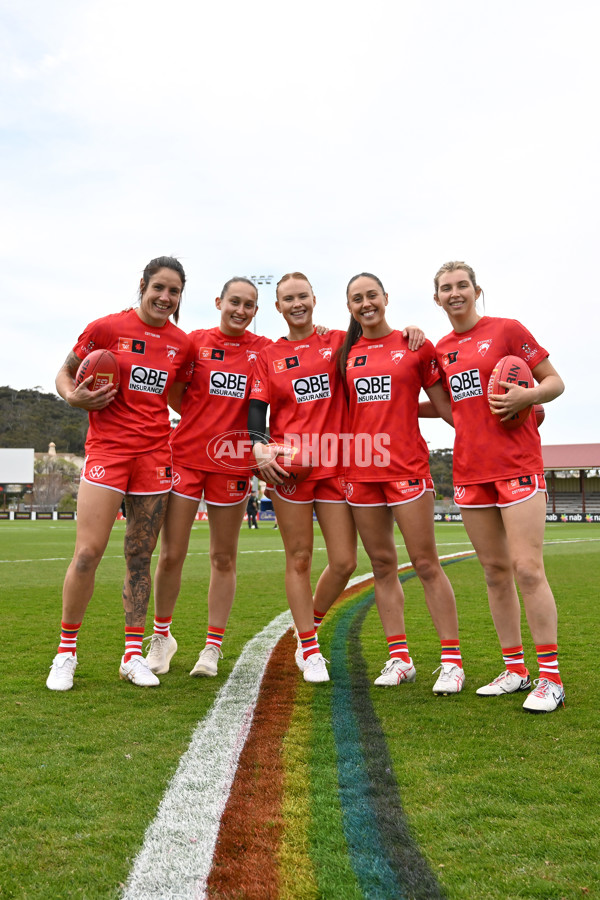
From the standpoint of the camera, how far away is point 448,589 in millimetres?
4141

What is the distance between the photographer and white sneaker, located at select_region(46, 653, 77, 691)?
3945 mm

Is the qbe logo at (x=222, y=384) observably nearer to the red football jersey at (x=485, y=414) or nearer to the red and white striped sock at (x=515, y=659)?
the red football jersey at (x=485, y=414)

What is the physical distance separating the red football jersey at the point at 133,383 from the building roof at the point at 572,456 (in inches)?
2299

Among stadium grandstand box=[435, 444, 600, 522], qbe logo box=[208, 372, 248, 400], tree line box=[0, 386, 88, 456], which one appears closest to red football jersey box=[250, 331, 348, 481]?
qbe logo box=[208, 372, 248, 400]

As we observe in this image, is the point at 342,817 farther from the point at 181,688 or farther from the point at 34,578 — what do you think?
the point at 34,578

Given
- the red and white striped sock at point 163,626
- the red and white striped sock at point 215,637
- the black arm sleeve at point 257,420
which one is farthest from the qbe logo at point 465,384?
the red and white striped sock at point 163,626

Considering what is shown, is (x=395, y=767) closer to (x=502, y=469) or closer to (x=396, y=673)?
(x=396, y=673)

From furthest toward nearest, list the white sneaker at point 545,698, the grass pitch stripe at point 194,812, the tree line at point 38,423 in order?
the tree line at point 38,423
the white sneaker at point 545,698
the grass pitch stripe at point 194,812

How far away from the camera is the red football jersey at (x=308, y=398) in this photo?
14.0ft

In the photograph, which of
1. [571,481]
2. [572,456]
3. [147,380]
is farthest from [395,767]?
[571,481]

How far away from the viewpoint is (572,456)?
205 feet

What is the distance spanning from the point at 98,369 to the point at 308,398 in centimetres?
121

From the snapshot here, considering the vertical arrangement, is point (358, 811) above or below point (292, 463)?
below

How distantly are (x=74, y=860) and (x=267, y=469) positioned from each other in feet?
7.88
